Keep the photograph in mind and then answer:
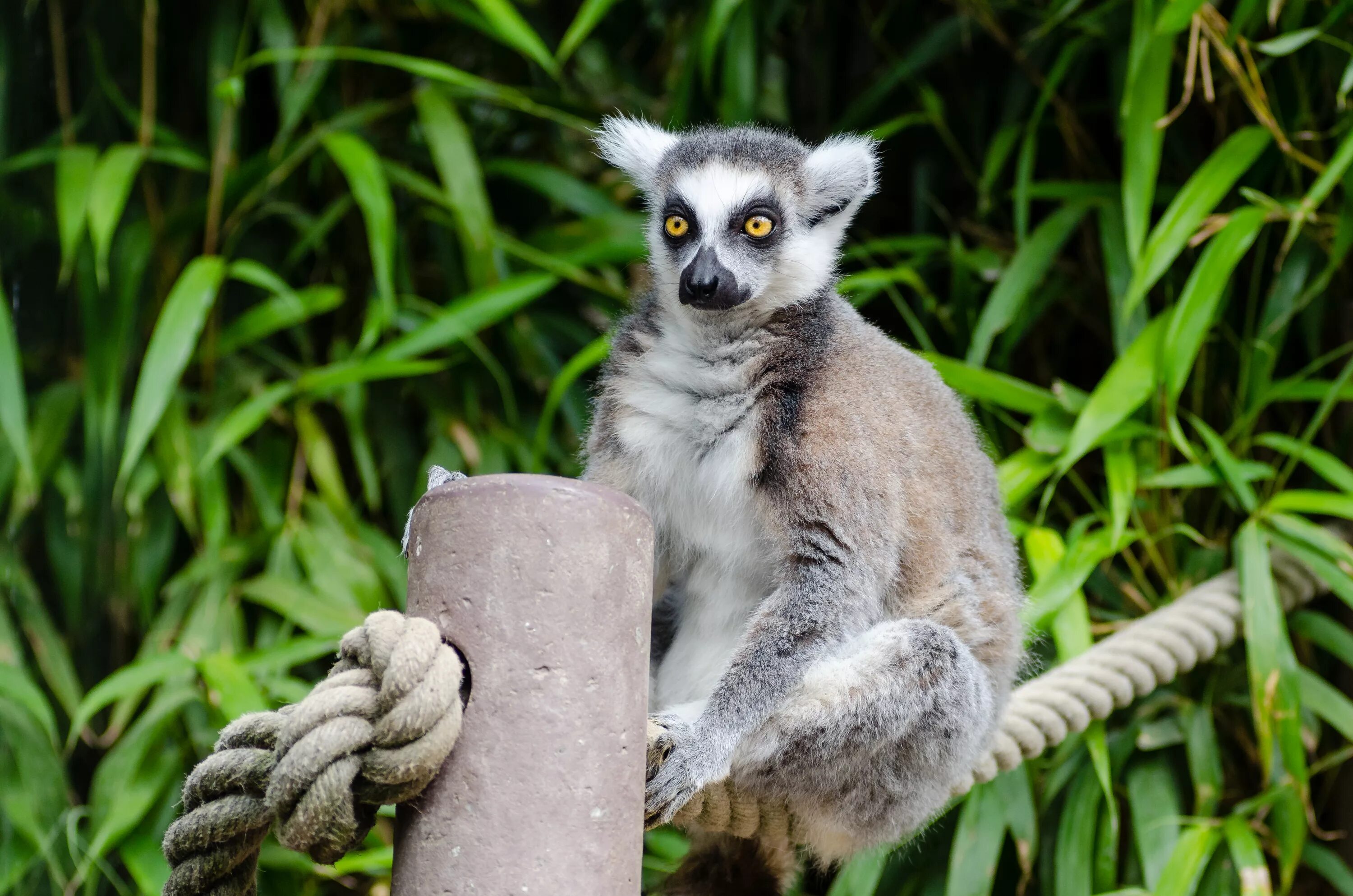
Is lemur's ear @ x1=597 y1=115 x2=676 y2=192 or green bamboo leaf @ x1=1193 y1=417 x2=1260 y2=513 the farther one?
green bamboo leaf @ x1=1193 y1=417 x2=1260 y2=513

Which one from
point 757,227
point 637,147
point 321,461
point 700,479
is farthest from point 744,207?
point 321,461

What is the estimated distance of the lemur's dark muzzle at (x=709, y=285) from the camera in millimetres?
2674

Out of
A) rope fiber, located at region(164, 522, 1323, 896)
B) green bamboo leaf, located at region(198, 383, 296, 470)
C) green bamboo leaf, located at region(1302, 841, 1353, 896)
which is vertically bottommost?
green bamboo leaf, located at region(1302, 841, 1353, 896)

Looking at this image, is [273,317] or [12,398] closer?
[12,398]

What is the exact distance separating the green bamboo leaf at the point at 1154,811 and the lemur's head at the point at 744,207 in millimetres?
1730

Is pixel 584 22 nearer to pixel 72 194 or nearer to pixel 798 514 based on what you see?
pixel 72 194

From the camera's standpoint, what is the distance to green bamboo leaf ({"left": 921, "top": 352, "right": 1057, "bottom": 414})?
3697mm

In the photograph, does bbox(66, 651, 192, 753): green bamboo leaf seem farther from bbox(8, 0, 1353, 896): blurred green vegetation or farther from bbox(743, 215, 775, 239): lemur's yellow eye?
bbox(743, 215, 775, 239): lemur's yellow eye

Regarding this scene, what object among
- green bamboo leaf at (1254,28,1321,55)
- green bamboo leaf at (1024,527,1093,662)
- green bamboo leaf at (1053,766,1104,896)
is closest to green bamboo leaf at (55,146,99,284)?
green bamboo leaf at (1024,527,1093,662)

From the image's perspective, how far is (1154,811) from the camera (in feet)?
11.7

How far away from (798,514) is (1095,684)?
0.98 m

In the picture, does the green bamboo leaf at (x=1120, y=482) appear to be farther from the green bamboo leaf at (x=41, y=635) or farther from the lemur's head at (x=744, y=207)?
the green bamboo leaf at (x=41, y=635)

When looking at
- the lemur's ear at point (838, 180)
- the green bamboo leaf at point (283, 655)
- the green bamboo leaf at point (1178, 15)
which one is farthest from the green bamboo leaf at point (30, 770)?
the green bamboo leaf at point (1178, 15)

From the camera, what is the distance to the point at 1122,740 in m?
3.69
